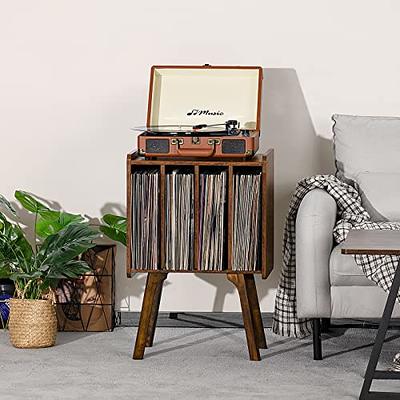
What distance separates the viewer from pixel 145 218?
3707mm

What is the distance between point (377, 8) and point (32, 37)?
4.65 feet

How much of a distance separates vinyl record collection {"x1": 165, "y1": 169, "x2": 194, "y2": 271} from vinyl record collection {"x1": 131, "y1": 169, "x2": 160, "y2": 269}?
4 cm

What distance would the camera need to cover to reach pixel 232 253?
12.1 ft

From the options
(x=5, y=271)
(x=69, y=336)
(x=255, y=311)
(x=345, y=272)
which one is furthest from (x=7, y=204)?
(x=345, y=272)

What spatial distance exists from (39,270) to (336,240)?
43.5 inches

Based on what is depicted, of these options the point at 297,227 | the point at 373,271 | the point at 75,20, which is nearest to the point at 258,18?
the point at 75,20

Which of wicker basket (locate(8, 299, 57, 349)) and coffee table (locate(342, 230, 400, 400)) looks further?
wicker basket (locate(8, 299, 57, 349))

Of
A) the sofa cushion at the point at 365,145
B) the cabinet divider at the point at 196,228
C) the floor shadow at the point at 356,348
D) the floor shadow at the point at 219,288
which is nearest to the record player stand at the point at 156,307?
the cabinet divider at the point at 196,228

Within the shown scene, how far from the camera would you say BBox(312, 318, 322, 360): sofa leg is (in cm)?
368

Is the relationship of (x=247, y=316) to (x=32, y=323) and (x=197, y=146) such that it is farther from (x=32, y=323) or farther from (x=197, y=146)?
(x=32, y=323)

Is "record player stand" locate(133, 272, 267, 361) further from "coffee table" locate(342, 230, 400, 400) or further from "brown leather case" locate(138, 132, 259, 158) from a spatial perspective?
"coffee table" locate(342, 230, 400, 400)

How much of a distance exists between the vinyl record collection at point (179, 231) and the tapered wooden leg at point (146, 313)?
70 millimetres

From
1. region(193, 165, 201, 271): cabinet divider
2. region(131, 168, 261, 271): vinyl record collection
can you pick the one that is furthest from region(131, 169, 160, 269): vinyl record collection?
region(193, 165, 201, 271): cabinet divider

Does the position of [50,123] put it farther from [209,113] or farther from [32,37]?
[209,113]
